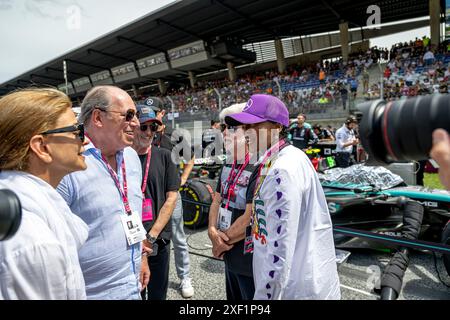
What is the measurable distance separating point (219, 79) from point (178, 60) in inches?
208

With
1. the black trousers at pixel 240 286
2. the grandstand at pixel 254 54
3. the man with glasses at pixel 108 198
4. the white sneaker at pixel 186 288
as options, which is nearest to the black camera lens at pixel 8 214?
the man with glasses at pixel 108 198

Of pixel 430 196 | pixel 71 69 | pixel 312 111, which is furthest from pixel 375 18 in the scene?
pixel 71 69

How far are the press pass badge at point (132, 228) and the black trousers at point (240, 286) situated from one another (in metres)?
0.67

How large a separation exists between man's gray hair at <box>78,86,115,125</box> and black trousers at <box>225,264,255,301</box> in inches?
49.1

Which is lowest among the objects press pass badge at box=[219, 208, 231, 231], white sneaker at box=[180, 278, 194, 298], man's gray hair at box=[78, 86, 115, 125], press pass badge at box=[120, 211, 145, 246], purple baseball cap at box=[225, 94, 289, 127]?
white sneaker at box=[180, 278, 194, 298]

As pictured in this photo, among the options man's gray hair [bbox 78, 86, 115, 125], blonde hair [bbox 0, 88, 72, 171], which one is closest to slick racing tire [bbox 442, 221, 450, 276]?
man's gray hair [bbox 78, 86, 115, 125]

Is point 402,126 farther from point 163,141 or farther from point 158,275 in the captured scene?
point 163,141

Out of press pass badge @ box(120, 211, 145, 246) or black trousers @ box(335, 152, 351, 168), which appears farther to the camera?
black trousers @ box(335, 152, 351, 168)

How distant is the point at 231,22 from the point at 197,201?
21139mm

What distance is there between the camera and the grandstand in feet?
51.0

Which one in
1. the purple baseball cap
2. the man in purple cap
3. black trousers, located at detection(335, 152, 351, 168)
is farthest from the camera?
black trousers, located at detection(335, 152, 351, 168)

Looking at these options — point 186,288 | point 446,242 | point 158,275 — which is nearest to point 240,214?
point 158,275

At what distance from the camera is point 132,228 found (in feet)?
4.81

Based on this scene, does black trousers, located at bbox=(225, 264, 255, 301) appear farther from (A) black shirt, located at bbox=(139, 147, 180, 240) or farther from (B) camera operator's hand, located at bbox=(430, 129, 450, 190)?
(B) camera operator's hand, located at bbox=(430, 129, 450, 190)
